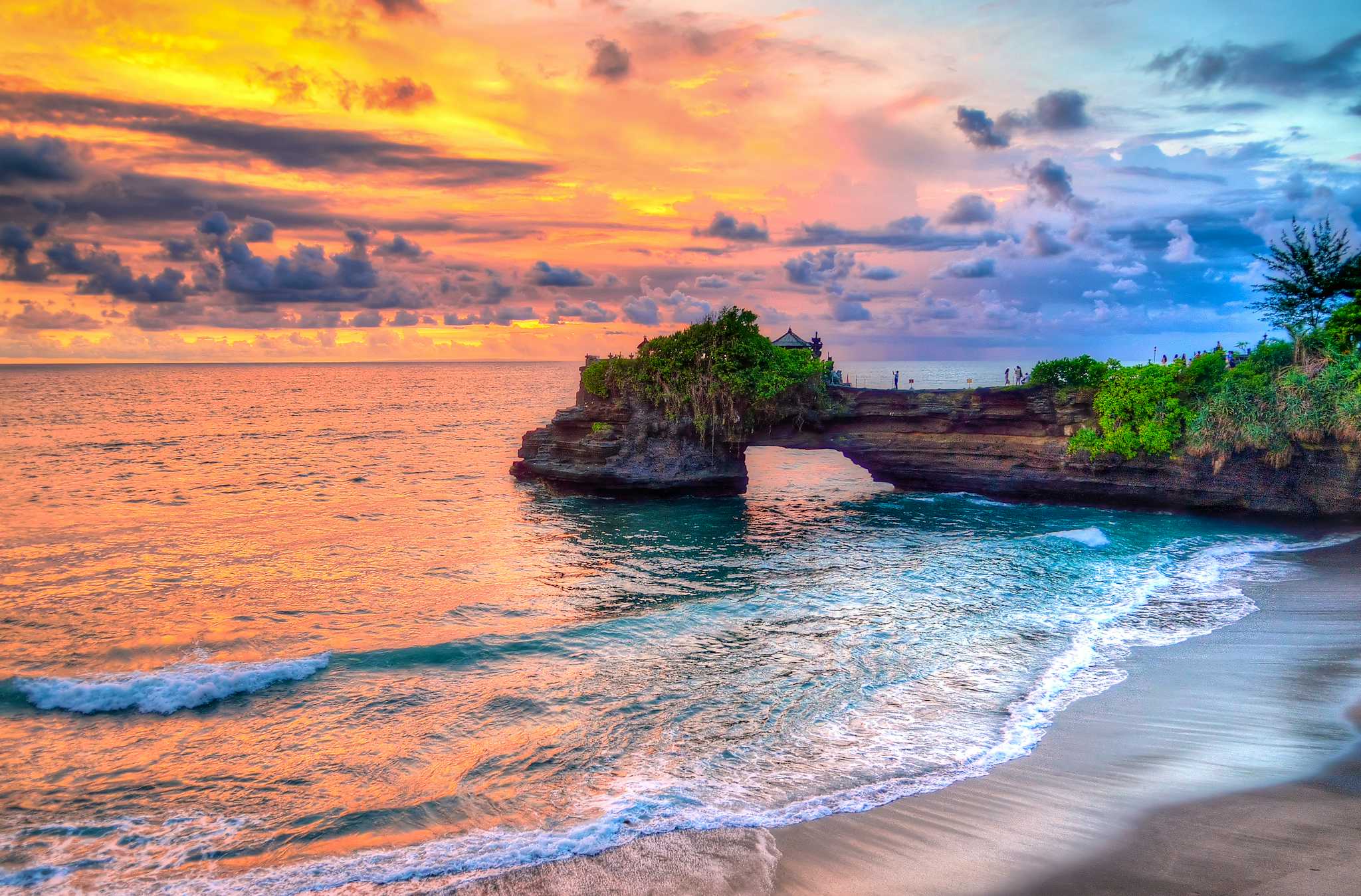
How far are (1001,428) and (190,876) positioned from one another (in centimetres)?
2896

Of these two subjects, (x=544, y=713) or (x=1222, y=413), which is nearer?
(x=544, y=713)

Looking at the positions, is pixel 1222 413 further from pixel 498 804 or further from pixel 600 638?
pixel 498 804

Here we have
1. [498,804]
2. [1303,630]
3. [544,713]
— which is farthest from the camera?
[1303,630]

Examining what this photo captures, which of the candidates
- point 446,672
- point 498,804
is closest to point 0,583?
point 446,672

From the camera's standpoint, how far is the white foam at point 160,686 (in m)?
11.6

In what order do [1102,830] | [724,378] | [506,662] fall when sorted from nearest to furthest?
[1102,830] → [506,662] → [724,378]

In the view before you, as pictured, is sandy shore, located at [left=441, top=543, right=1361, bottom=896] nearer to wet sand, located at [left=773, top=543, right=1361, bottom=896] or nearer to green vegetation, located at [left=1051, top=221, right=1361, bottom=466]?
wet sand, located at [left=773, top=543, right=1361, bottom=896]

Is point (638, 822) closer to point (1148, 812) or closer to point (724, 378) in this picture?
point (1148, 812)

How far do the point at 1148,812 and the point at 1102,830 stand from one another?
718mm

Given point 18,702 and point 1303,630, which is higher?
point 1303,630

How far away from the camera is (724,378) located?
96.3ft

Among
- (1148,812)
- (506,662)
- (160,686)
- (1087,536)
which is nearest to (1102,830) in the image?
(1148,812)

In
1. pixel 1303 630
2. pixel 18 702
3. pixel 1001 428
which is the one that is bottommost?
pixel 18 702

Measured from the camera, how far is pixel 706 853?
23.9ft
